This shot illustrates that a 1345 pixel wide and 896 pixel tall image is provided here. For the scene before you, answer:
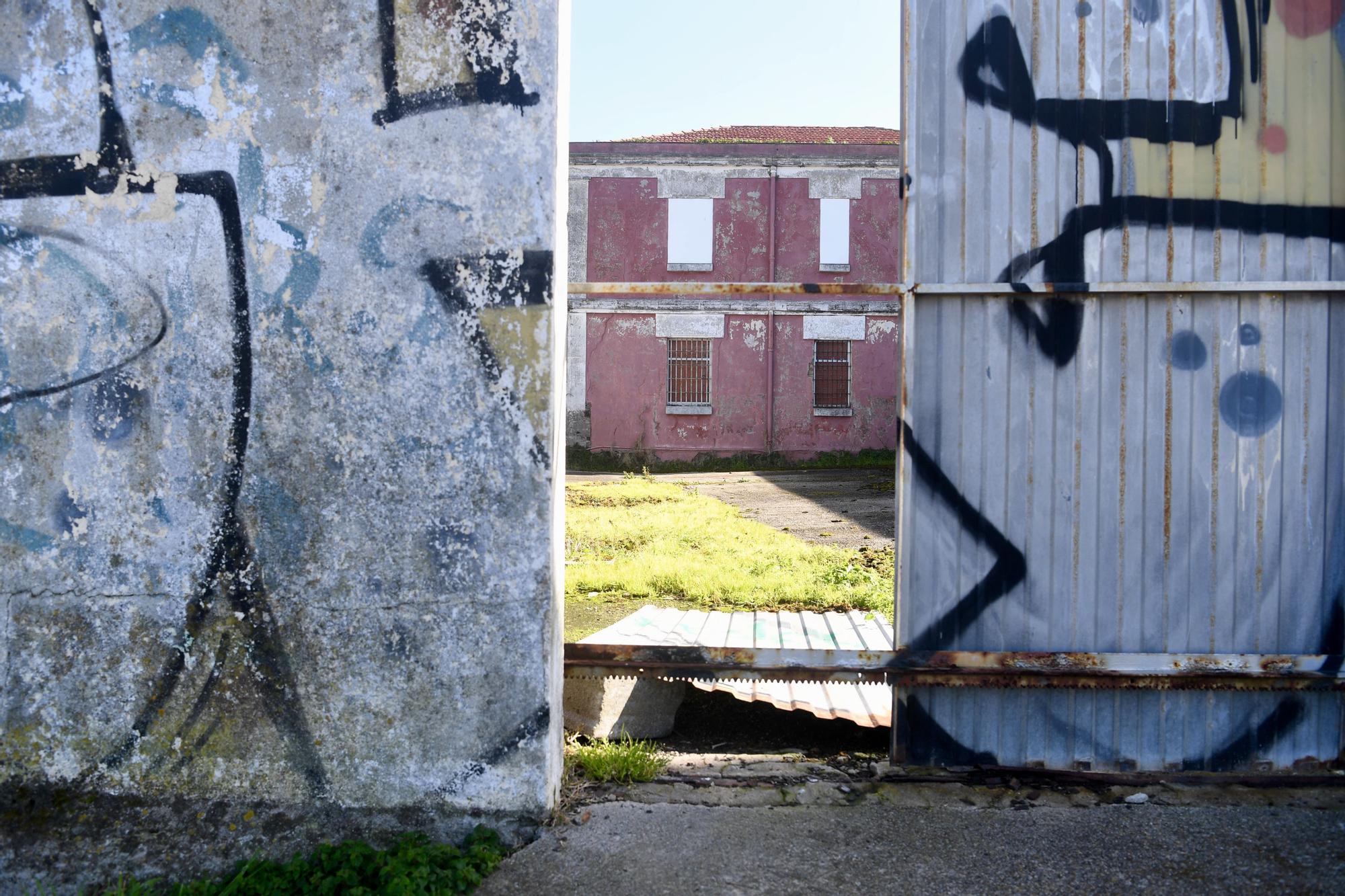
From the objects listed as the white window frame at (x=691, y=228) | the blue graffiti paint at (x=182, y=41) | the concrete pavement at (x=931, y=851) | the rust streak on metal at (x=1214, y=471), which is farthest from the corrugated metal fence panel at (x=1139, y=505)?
the white window frame at (x=691, y=228)

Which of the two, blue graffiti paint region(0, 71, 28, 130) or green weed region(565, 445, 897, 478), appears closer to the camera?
blue graffiti paint region(0, 71, 28, 130)

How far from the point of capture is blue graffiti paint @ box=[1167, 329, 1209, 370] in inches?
104

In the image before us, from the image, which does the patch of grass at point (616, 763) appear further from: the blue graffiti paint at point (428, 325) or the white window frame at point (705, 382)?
the white window frame at point (705, 382)

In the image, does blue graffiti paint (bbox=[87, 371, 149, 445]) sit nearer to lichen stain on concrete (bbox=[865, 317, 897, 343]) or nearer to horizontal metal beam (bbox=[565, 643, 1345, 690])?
horizontal metal beam (bbox=[565, 643, 1345, 690])

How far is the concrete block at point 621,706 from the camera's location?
10.8 ft

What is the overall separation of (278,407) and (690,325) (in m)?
15.0

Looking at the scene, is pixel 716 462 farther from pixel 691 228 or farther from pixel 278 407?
pixel 278 407

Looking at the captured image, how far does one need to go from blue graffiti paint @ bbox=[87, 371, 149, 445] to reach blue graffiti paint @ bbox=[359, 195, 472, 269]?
2.34ft

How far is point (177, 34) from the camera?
90.4 inches

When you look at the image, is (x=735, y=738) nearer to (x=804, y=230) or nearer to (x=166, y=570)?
(x=166, y=570)

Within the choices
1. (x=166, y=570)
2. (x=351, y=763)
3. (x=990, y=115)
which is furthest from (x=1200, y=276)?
(x=166, y=570)

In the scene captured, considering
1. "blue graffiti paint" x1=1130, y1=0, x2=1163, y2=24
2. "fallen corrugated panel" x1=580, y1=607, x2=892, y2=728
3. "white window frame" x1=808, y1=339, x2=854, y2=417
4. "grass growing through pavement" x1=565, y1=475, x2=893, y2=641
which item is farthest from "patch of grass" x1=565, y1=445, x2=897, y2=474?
"blue graffiti paint" x1=1130, y1=0, x2=1163, y2=24

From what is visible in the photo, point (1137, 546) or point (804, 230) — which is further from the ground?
point (804, 230)

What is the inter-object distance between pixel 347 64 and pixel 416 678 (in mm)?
1622
